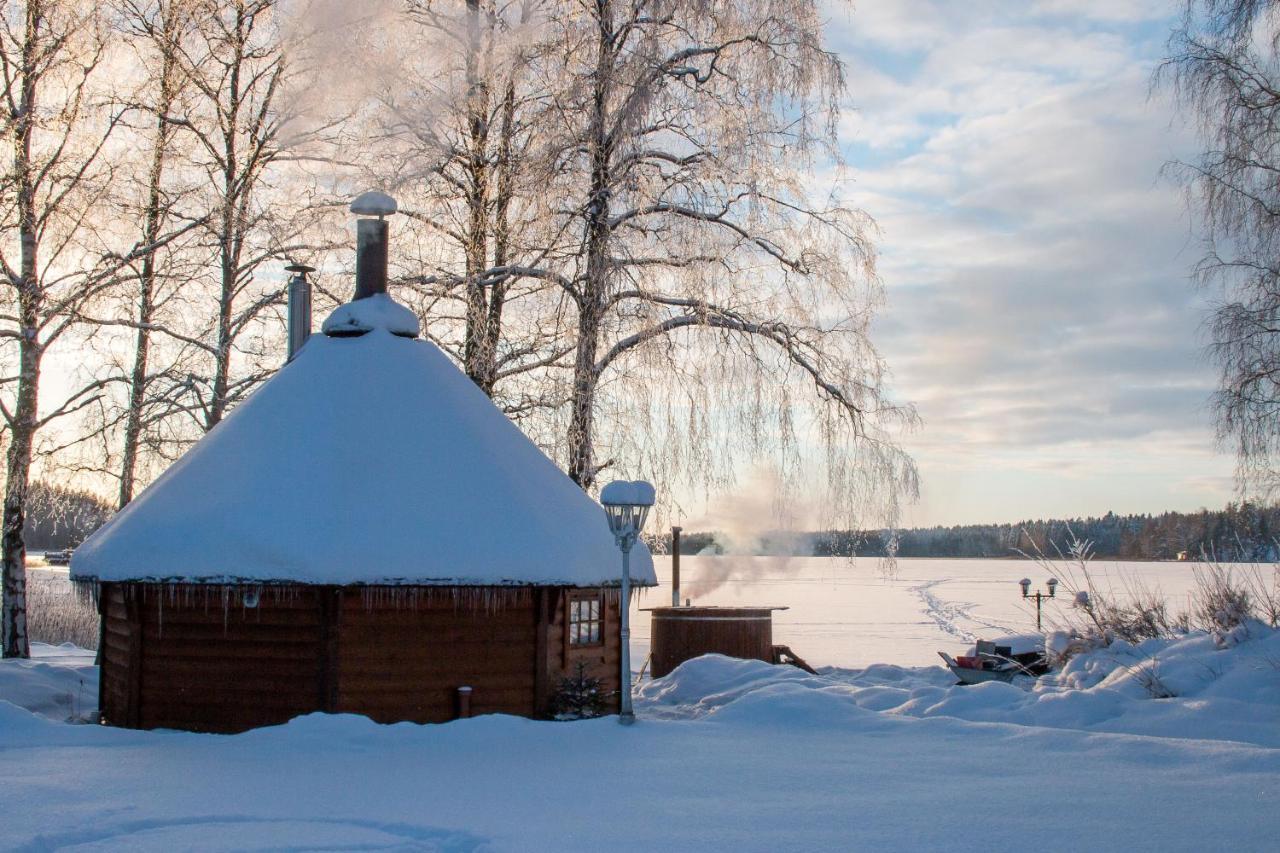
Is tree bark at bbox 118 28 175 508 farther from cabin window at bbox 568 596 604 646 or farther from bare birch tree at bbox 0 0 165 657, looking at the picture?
cabin window at bbox 568 596 604 646

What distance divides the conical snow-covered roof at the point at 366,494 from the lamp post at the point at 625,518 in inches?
24.4

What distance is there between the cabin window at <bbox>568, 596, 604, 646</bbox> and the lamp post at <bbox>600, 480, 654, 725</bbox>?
Result: 1422 mm

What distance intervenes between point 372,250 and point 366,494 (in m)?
3.90

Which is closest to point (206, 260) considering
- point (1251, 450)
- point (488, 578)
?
point (488, 578)

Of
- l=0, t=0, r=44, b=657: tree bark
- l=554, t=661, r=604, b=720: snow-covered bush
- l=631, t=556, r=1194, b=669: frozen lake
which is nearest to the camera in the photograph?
l=554, t=661, r=604, b=720: snow-covered bush

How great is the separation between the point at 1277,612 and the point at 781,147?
8.41 meters

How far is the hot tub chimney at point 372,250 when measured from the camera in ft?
46.2

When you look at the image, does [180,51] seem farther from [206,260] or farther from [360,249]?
[360,249]

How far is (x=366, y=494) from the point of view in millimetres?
11641

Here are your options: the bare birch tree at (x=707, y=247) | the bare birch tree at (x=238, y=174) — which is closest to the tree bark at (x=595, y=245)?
the bare birch tree at (x=707, y=247)

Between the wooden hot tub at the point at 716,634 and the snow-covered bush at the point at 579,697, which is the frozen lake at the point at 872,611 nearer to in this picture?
the wooden hot tub at the point at 716,634

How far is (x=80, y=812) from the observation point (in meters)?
7.51

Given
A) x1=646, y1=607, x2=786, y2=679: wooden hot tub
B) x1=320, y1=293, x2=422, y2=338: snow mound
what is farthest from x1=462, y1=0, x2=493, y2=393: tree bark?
x1=646, y1=607, x2=786, y2=679: wooden hot tub

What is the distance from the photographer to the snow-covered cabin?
36.2 feet
